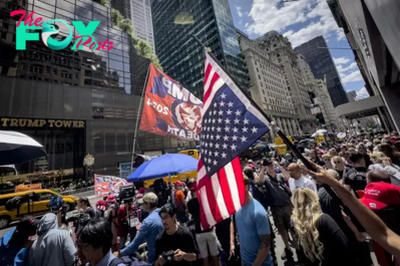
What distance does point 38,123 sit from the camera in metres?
22.9

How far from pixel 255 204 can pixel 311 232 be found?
0.77 metres

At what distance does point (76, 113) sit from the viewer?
25344 mm

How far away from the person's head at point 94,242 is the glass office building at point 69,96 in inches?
1043

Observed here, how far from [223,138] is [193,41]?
71.3 m

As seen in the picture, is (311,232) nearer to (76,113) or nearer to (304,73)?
(76,113)

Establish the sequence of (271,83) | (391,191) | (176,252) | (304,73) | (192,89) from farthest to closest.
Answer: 1. (304,73)
2. (271,83)
3. (192,89)
4. (176,252)
5. (391,191)

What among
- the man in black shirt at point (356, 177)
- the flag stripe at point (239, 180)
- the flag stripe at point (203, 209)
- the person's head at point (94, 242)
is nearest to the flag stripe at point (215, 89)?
the flag stripe at point (239, 180)

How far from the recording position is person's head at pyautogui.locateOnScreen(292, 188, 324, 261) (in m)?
1.91

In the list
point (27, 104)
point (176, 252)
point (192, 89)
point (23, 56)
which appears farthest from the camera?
point (192, 89)

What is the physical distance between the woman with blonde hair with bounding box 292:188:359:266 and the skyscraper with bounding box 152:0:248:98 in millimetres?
56568

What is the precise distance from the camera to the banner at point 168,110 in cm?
633

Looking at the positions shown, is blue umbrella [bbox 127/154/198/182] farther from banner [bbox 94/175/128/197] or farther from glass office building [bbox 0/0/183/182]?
glass office building [bbox 0/0/183/182]

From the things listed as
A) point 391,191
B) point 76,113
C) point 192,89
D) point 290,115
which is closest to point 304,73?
point 290,115

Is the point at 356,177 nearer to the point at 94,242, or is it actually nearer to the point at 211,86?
the point at 211,86
